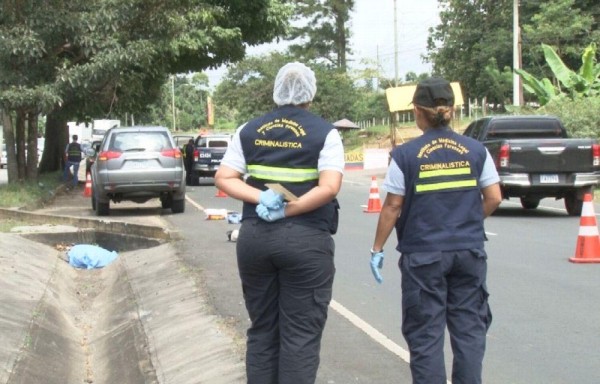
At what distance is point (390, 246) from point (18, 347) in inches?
264

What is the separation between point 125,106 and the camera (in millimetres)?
26328

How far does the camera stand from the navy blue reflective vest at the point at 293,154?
4.61 metres

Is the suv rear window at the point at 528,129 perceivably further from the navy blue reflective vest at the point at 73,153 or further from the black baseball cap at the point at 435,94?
the navy blue reflective vest at the point at 73,153

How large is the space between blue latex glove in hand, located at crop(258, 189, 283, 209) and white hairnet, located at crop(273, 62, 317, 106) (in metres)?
0.54

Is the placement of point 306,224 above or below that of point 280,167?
below

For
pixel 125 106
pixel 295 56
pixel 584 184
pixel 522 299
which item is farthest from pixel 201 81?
pixel 522 299

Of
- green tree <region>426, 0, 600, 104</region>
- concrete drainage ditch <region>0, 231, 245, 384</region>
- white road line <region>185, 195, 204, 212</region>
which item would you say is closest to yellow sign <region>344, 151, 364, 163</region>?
green tree <region>426, 0, 600, 104</region>

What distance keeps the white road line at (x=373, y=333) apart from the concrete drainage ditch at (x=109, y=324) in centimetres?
118

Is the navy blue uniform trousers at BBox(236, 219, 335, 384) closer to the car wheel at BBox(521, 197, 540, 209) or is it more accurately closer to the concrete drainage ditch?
the concrete drainage ditch

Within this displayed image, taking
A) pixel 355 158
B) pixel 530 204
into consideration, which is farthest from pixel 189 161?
pixel 355 158

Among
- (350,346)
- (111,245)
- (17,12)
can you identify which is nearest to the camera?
(350,346)

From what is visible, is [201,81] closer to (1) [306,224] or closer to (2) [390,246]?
(2) [390,246]

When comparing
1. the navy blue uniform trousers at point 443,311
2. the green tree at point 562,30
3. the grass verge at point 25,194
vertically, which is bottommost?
the grass verge at point 25,194

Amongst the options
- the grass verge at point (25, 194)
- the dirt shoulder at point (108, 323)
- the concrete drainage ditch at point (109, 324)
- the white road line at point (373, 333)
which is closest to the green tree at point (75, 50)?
the grass verge at point (25, 194)
